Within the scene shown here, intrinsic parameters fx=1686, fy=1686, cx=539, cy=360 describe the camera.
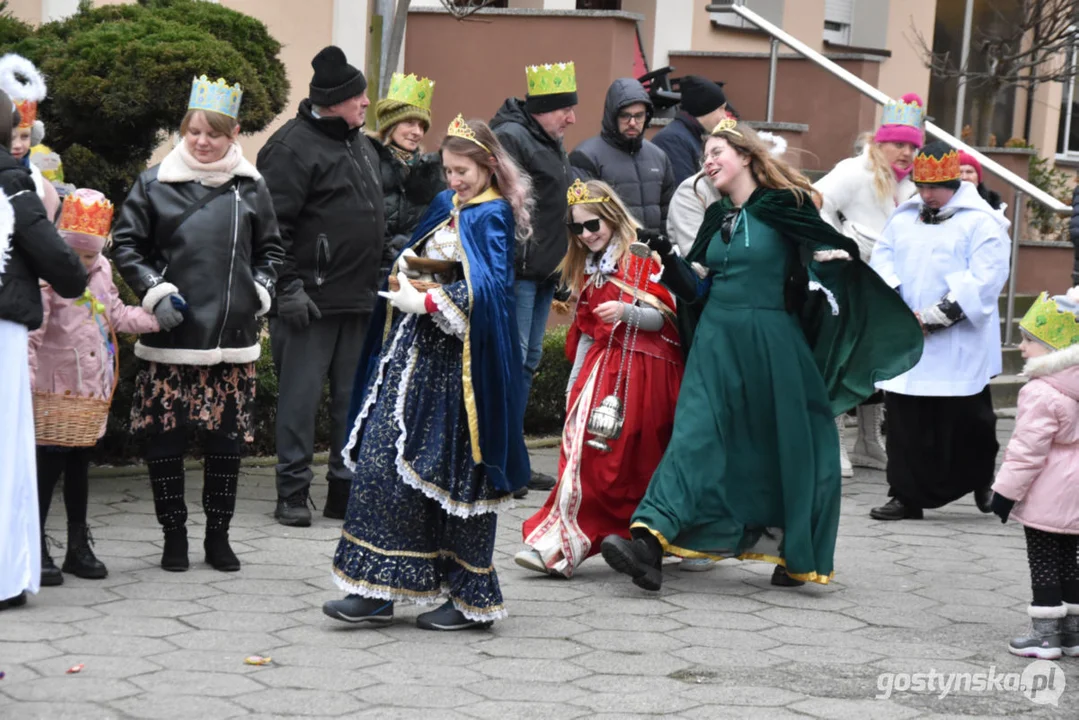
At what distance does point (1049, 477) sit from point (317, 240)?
3.47m

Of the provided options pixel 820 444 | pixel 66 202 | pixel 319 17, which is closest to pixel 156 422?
pixel 66 202

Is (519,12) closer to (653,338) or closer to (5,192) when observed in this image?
(653,338)

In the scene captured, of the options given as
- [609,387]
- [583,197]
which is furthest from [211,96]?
[609,387]

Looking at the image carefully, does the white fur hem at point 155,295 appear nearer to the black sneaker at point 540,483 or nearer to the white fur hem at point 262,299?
the white fur hem at point 262,299

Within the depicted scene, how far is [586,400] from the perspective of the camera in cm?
717

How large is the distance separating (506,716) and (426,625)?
1.09m

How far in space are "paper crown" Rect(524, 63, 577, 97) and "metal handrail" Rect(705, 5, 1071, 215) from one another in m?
4.69

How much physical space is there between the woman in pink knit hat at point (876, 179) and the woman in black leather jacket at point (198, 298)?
3.91 metres

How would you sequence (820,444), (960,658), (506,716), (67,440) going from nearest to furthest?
(506,716), (960,658), (67,440), (820,444)

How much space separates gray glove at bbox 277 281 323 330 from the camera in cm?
751

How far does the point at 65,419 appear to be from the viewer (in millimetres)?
6395

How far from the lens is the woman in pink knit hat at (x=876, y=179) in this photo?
945cm

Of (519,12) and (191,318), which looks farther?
(519,12)

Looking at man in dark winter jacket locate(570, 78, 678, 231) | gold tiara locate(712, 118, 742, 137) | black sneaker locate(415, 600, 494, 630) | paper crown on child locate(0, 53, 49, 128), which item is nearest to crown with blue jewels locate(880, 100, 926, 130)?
man in dark winter jacket locate(570, 78, 678, 231)
